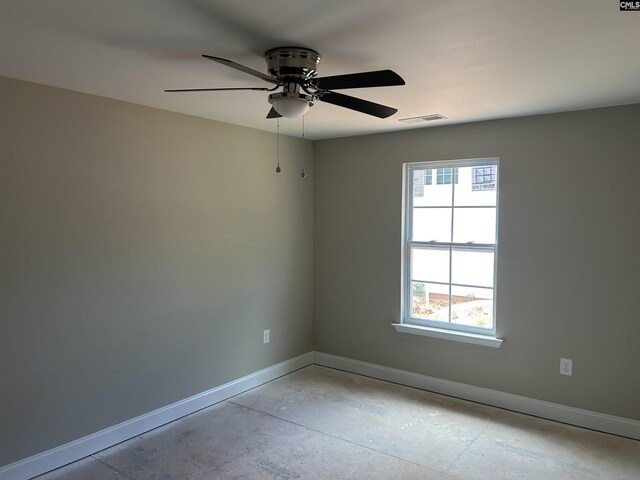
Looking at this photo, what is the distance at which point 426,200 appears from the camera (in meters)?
4.13

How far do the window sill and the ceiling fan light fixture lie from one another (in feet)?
8.49

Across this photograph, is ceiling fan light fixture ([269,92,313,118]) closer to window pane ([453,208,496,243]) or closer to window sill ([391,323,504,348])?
window pane ([453,208,496,243])

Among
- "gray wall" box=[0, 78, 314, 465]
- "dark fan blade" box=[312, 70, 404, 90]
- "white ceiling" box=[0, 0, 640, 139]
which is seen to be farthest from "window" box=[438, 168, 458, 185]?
"dark fan blade" box=[312, 70, 404, 90]

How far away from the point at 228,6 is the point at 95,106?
5.59 feet

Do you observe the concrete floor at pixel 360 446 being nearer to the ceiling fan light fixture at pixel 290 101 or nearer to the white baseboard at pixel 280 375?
the white baseboard at pixel 280 375

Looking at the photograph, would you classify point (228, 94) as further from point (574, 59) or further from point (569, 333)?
point (569, 333)

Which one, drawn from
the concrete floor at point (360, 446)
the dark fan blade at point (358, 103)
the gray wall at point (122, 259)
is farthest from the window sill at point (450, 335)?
the dark fan blade at point (358, 103)

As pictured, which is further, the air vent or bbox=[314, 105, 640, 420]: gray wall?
the air vent

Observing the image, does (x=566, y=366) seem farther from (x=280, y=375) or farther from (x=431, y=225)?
(x=280, y=375)

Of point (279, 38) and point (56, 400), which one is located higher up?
point (279, 38)

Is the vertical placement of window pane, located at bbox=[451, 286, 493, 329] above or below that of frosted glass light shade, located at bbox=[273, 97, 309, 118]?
below

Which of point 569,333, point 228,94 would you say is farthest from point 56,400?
point 569,333

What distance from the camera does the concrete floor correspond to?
2.77 meters

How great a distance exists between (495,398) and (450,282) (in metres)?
1.01
